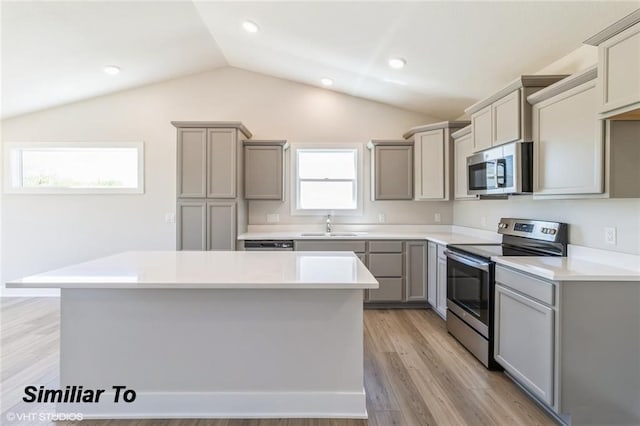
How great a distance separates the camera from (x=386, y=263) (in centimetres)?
397

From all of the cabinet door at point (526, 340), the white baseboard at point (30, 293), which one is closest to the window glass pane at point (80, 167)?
the white baseboard at point (30, 293)

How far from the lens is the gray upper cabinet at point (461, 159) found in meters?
3.54

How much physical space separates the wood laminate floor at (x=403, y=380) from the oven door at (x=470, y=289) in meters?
0.33

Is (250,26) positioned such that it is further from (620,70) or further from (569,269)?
(569,269)

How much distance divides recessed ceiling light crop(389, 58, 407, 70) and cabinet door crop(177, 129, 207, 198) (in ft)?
7.35

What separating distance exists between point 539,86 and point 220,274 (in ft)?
8.65

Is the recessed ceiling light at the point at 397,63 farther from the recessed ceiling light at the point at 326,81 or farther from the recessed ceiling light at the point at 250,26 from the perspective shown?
the recessed ceiling light at the point at 250,26

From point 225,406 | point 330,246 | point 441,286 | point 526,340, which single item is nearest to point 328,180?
point 330,246

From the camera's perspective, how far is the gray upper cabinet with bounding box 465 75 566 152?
245cm

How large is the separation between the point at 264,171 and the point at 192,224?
112 centimetres

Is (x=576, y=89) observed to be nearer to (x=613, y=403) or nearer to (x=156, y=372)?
(x=613, y=403)

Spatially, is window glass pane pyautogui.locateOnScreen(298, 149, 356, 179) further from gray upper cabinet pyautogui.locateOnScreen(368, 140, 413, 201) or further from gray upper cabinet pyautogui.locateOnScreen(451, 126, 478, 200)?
gray upper cabinet pyautogui.locateOnScreen(451, 126, 478, 200)

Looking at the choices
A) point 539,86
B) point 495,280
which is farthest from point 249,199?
point 539,86

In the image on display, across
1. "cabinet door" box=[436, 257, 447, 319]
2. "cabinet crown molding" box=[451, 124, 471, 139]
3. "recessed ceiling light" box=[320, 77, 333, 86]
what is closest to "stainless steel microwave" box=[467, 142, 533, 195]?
"cabinet crown molding" box=[451, 124, 471, 139]
